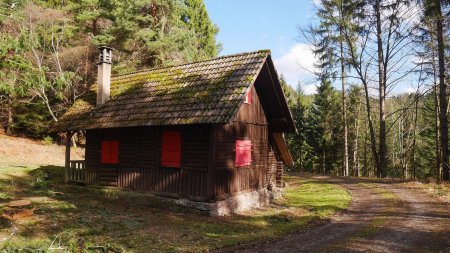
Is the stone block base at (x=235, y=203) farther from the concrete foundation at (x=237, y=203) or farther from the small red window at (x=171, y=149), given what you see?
the small red window at (x=171, y=149)

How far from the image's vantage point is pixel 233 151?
1463 cm

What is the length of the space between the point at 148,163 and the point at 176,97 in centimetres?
315

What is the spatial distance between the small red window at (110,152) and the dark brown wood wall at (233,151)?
5586mm

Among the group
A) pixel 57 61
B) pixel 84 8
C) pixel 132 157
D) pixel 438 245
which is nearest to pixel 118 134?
pixel 132 157

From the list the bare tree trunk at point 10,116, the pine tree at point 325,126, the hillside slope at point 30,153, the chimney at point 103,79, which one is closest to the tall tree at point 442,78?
the chimney at point 103,79

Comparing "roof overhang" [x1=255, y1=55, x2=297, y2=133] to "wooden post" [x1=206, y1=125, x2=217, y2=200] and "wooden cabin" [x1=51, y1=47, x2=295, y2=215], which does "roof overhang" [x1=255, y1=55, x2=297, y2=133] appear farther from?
"wooden post" [x1=206, y1=125, x2=217, y2=200]

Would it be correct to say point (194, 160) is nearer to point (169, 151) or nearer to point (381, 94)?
point (169, 151)

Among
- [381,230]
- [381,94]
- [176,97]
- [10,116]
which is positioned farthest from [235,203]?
[10,116]

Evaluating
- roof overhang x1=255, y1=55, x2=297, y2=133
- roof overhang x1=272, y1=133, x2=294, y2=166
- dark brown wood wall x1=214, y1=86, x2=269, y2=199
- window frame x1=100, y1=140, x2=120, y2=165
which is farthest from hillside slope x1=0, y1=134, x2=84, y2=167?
roof overhang x1=255, y1=55, x2=297, y2=133

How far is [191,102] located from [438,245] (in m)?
9.54

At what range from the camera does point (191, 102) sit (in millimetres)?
14141

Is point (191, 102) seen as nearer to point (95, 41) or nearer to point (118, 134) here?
point (118, 134)

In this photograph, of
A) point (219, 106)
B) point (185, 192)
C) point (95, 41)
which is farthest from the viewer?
Result: point (95, 41)

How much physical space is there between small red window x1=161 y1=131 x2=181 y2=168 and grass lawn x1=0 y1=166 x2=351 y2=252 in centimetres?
165
